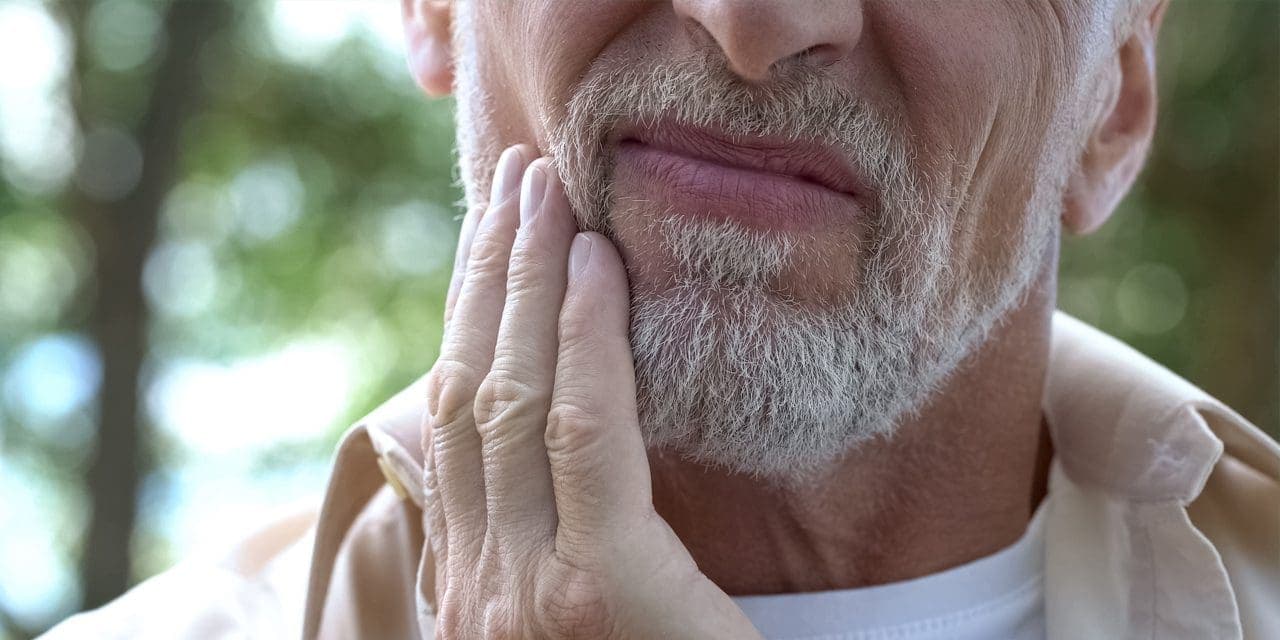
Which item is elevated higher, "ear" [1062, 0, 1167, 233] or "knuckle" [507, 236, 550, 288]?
"knuckle" [507, 236, 550, 288]

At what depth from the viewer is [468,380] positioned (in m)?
1.49

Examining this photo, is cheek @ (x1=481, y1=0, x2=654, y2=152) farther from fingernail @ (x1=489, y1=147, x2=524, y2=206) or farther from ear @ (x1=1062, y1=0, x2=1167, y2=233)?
ear @ (x1=1062, y1=0, x2=1167, y2=233)

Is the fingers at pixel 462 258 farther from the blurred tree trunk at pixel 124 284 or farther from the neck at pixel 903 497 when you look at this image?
the blurred tree trunk at pixel 124 284

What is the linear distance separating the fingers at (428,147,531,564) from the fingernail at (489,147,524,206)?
0.03 meters

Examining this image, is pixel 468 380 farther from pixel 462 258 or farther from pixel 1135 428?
pixel 1135 428

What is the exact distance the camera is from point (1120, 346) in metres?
2.27

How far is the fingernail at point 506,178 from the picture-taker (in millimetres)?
1602

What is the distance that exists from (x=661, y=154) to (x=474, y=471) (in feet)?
1.76

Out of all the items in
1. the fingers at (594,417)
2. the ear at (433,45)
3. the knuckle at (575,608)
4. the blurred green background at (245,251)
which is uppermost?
the ear at (433,45)

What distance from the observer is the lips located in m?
1.45

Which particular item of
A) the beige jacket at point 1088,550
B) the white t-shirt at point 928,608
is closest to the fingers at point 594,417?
the beige jacket at point 1088,550

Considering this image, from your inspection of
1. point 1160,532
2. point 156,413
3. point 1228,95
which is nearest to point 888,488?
point 1160,532

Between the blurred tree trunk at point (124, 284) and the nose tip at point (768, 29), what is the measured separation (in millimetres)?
5286

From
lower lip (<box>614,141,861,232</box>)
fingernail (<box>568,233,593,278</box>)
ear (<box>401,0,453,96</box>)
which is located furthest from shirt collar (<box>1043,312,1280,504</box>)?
ear (<box>401,0,453,96</box>)
